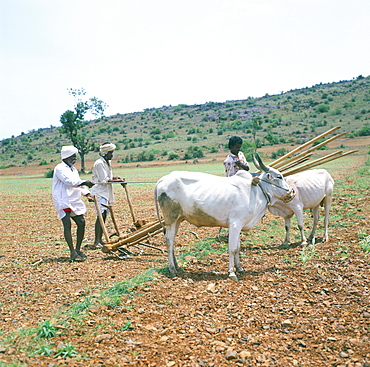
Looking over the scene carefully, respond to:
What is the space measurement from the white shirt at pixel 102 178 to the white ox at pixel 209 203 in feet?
6.44

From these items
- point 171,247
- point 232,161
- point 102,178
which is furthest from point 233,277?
point 102,178

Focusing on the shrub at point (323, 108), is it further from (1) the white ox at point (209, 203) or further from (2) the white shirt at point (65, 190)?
(2) the white shirt at point (65, 190)

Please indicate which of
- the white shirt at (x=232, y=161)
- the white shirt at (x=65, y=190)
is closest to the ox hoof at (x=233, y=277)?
the white shirt at (x=232, y=161)

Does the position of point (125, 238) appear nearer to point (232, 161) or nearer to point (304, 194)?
point (232, 161)

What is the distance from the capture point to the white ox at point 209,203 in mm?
6625

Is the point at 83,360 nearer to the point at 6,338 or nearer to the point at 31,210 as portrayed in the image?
the point at 6,338

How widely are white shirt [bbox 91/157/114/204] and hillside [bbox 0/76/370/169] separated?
3539cm

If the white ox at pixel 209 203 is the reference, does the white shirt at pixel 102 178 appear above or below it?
above

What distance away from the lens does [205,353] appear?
165 inches

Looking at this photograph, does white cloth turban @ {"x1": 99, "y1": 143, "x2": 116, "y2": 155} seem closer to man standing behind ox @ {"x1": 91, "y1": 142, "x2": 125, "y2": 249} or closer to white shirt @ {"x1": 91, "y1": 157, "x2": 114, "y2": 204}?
man standing behind ox @ {"x1": 91, "y1": 142, "x2": 125, "y2": 249}

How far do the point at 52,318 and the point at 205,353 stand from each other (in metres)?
1.93

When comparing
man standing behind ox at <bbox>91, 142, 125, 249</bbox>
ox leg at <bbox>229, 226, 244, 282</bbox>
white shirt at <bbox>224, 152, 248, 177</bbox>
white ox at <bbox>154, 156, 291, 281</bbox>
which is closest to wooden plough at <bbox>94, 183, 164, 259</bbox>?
man standing behind ox at <bbox>91, 142, 125, 249</bbox>

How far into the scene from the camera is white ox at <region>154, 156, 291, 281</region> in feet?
21.7

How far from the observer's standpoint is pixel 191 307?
212 inches
